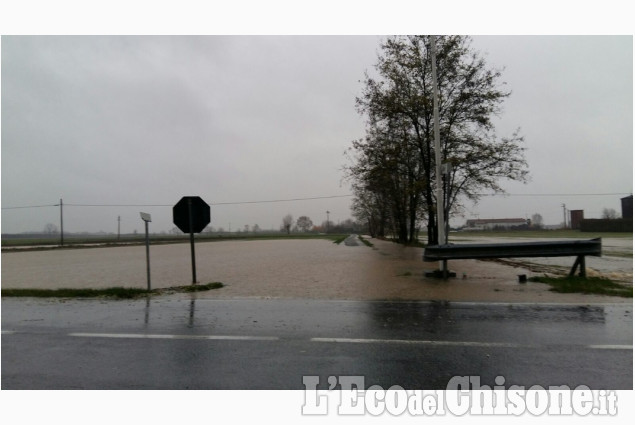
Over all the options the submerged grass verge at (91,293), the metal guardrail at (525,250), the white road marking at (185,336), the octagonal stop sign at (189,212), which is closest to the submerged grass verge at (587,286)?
the metal guardrail at (525,250)

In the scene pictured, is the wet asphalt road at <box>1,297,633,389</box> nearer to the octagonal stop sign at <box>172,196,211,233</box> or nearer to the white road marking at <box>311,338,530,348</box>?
the white road marking at <box>311,338,530,348</box>

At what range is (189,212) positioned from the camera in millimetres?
11766

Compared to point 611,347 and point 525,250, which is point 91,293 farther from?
point 525,250

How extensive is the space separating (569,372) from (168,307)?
6.93 meters

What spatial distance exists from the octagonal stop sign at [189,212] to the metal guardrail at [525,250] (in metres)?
6.83

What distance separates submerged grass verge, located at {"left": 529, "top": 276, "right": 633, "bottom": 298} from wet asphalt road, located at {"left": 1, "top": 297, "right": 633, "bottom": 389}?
1399 mm

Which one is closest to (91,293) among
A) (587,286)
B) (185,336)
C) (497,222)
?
(185,336)

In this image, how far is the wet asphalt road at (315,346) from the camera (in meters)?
4.14

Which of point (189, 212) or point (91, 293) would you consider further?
point (189, 212)

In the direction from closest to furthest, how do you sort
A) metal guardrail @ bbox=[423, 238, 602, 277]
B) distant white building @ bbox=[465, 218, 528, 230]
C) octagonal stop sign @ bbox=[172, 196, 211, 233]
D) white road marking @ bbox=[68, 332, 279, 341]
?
white road marking @ bbox=[68, 332, 279, 341] < metal guardrail @ bbox=[423, 238, 602, 277] < octagonal stop sign @ bbox=[172, 196, 211, 233] < distant white building @ bbox=[465, 218, 528, 230]

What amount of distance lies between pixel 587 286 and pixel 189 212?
34.8 feet

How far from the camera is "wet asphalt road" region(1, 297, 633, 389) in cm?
414

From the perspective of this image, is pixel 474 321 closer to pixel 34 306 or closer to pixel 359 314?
pixel 359 314

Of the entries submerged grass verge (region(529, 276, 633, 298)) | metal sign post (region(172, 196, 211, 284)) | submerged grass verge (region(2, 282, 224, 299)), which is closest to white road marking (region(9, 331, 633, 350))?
submerged grass verge (region(2, 282, 224, 299))
